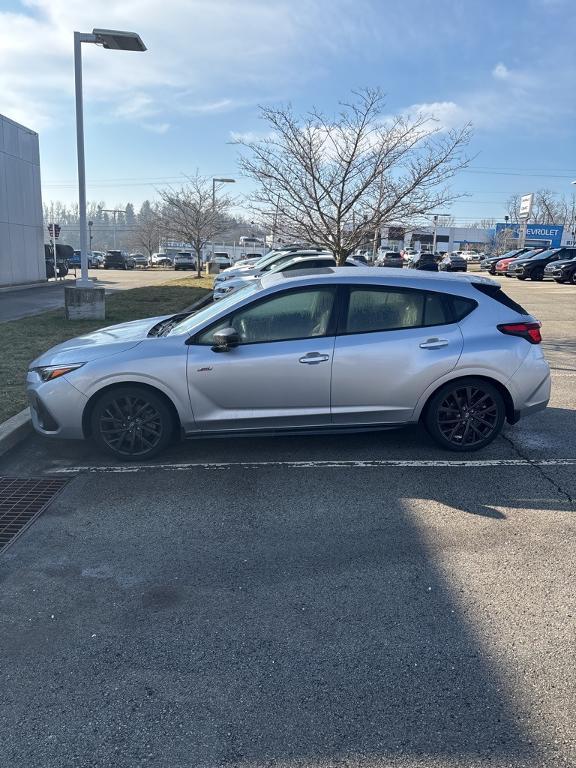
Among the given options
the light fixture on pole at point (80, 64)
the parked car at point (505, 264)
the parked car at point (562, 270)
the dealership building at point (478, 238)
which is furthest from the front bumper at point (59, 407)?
the dealership building at point (478, 238)

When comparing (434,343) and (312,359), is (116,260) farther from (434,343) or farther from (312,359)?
(434,343)

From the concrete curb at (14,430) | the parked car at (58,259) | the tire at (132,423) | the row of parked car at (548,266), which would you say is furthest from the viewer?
the parked car at (58,259)

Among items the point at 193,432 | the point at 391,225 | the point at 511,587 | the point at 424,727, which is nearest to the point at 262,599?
the point at 424,727

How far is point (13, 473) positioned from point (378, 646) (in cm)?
354

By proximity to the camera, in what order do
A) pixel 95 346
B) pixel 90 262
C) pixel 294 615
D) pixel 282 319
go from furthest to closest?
pixel 90 262
pixel 95 346
pixel 282 319
pixel 294 615

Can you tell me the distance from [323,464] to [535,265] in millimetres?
31908

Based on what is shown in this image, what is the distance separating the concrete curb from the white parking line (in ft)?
2.11

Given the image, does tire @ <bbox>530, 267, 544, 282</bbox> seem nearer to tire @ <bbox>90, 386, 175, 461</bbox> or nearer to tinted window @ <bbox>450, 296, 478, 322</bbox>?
tinted window @ <bbox>450, 296, 478, 322</bbox>

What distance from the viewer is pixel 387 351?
517 cm

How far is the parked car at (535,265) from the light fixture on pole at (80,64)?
27039mm

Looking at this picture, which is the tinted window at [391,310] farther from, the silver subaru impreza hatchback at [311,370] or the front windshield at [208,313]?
the front windshield at [208,313]

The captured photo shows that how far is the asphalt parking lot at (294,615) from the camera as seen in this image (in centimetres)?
238

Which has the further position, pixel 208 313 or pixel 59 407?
pixel 208 313

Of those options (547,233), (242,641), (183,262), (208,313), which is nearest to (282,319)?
(208,313)
